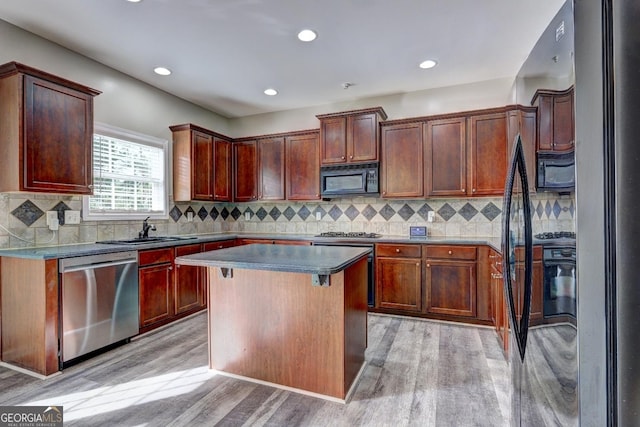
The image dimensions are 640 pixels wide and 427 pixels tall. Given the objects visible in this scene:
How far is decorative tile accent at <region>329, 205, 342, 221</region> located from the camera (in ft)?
15.3

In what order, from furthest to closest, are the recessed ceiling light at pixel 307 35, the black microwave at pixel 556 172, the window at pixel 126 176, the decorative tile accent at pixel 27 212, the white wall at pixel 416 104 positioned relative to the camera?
the white wall at pixel 416 104 → the window at pixel 126 176 → the recessed ceiling light at pixel 307 35 → the decorative tile accent at pixel 27 212 → the black microwave at pixel 556 172

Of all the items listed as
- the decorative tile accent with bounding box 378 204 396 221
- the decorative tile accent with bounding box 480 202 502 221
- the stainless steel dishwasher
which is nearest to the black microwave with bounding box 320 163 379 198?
the decorative tile accent with bounding box 378 204 396 221

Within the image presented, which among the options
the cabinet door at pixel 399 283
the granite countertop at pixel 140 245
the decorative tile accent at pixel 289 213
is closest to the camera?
the granite countertop at pixel 140 245

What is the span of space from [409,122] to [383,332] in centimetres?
251

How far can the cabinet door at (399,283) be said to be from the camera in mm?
3662

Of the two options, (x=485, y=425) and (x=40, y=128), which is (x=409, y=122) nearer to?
(x=485, y=425)

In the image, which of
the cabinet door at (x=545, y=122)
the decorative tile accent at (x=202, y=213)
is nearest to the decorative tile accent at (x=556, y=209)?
the cabinet door at (x=545, y=122)

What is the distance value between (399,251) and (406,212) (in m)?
0.76

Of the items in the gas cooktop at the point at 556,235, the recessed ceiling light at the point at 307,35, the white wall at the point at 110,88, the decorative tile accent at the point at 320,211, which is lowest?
the gas cooktop at the point at 556,235

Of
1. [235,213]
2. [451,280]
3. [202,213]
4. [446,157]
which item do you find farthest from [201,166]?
[451,280]

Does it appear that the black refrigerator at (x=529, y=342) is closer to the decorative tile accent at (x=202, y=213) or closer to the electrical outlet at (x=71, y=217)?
the electrical outlet at (x=71, y=217)

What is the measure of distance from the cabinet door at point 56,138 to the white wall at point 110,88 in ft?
1.55

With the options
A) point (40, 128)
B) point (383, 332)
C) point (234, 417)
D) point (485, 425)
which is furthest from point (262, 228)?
point (485, 425)

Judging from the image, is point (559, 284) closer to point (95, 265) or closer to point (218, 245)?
point (95, 265)
